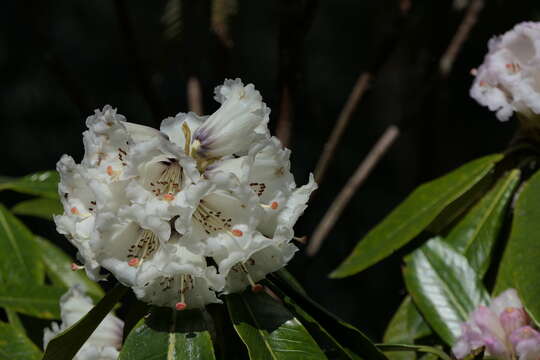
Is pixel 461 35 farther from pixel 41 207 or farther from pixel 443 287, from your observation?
pixel 41 207

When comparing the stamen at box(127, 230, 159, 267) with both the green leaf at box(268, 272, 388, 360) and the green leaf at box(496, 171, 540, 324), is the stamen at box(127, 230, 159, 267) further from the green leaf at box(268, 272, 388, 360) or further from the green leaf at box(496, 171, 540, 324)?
the green leaf at box(496, 171, 540, 324)

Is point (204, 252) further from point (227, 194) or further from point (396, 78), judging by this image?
point (396, 78)

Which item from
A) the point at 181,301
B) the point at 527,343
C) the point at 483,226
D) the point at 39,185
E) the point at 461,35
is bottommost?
the point at 527,343

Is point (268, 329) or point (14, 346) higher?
point (14, 346)

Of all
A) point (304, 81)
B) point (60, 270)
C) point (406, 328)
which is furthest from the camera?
point (304, 81)

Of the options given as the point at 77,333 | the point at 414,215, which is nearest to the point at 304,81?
the point at 414,215

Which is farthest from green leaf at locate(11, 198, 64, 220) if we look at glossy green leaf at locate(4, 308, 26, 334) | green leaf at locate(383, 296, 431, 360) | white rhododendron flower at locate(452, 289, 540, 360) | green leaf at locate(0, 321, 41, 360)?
white rhododendron flower at locate(452, 289, 540, 360)

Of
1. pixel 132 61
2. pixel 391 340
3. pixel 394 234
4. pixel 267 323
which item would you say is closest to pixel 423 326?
pixel 391 340
